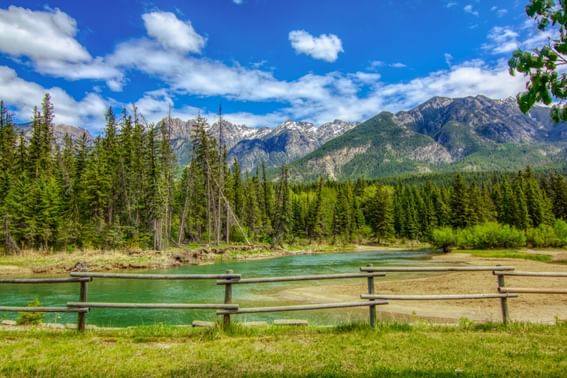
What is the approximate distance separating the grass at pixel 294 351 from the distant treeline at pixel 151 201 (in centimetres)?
5045

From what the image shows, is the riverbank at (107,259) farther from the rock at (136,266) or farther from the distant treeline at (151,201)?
the distant treeline at (151,201)

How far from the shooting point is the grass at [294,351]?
7.02 meters

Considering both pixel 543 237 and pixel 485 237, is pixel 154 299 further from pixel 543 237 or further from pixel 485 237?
pixel 543 237

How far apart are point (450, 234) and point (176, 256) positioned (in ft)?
159

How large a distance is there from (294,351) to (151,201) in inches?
2360

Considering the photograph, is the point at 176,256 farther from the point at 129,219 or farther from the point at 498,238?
the point at 498,238

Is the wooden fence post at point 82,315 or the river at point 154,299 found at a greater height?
the wooden fence post at point 82,315

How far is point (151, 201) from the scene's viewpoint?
64250mm

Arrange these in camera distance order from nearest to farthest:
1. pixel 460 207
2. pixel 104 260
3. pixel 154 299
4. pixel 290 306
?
pixel 290 306 → pixel 154 299 → pixel 104 260 → pixel 460 207

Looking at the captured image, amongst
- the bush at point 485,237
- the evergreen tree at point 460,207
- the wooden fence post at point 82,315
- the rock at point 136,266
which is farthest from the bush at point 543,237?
the wooden fence post at point 82,315

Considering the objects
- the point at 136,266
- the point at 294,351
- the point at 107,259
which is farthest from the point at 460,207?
the point at 294,351

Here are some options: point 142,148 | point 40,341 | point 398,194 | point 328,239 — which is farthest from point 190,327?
point 398,194

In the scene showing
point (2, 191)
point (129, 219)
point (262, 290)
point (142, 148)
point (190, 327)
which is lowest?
point (262, 290)

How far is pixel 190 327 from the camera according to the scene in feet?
34.9
